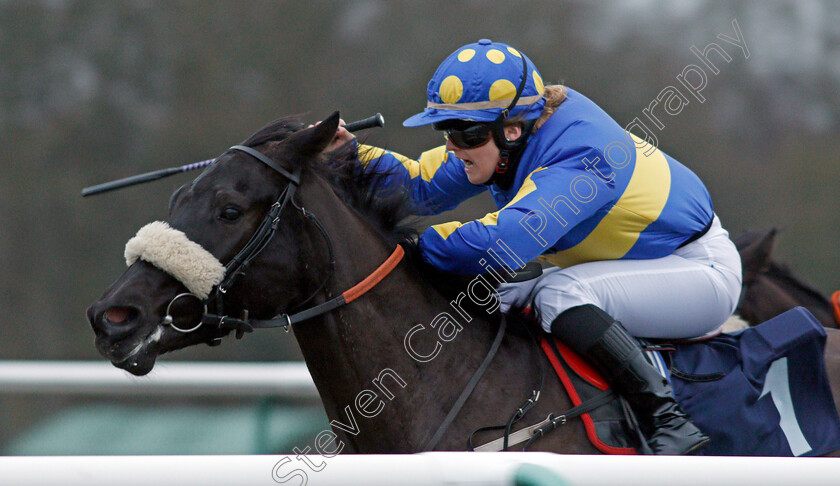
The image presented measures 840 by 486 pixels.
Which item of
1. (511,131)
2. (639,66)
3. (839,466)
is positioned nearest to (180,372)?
(511,131)

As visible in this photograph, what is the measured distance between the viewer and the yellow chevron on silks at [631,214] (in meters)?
2.43

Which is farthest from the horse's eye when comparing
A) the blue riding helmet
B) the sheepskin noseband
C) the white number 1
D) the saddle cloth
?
the white number 1

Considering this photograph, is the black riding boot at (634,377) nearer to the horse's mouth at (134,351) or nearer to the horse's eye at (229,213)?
the horse's eye at (229,213)

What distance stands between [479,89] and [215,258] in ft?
2.94

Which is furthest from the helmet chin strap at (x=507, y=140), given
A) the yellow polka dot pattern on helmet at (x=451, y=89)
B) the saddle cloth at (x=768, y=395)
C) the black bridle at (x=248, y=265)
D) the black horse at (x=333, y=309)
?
the saddle cloth at (x=768, y=395)

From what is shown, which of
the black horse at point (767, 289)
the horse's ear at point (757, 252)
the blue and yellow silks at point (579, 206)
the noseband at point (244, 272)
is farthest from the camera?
the horse's ear at point (757, 252)

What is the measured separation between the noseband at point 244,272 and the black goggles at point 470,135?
1.45 feet

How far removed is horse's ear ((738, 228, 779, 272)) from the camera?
4492 millimetres

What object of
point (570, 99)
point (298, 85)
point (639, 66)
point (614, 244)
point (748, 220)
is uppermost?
point (570, 99)

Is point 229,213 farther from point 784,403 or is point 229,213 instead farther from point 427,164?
point 784,403

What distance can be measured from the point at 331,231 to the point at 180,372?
200 centimetres

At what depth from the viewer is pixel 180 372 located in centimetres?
399

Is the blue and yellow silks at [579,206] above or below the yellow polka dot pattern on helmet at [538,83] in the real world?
below

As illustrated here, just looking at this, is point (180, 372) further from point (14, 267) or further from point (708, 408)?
point (14, 267)
